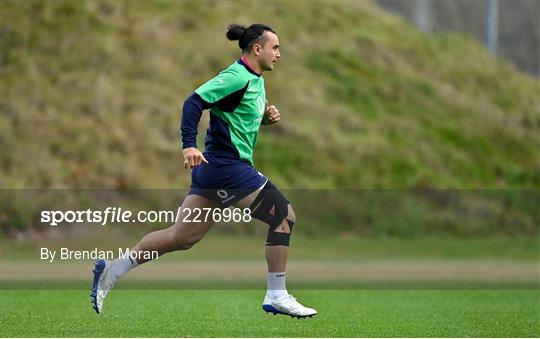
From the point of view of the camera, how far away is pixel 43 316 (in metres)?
11.4

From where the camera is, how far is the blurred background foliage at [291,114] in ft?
95.9

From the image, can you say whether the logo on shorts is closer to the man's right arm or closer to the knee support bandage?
the knee support bandage

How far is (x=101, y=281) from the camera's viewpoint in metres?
9.57

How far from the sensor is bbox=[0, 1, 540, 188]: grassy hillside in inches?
1158

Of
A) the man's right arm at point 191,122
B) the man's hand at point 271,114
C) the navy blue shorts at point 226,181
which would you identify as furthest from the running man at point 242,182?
the man's hand at point 271,114

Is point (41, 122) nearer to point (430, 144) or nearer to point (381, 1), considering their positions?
point (430, 144)

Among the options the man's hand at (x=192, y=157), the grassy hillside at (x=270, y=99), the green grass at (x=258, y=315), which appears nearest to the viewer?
the man's hand at (x=192, y=157)

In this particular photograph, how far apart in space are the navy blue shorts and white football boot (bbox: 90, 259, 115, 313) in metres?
1.02

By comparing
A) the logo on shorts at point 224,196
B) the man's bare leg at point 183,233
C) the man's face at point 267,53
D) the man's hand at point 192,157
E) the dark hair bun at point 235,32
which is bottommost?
the man's bare leg at point 183,233

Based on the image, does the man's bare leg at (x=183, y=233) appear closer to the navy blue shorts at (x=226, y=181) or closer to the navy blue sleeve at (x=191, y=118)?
the navy blue shorts at (x=226, y=181)

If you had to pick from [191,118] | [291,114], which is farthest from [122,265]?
[291,114]

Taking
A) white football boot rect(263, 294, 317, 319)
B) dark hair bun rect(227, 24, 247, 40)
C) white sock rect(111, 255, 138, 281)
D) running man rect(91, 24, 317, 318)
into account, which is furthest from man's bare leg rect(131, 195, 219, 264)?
dark hair bun rect(227, 24, 247, 40)

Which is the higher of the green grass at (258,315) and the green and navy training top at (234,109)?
the green and navy training top at (234,109)

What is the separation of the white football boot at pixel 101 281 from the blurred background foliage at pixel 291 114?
54.4 feet
